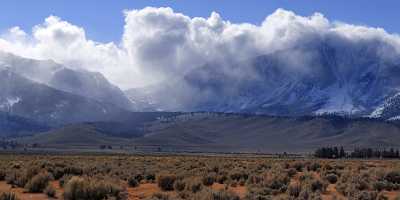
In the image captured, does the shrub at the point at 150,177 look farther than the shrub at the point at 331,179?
Yes

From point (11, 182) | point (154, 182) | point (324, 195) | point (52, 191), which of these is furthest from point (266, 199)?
point (11, 182)

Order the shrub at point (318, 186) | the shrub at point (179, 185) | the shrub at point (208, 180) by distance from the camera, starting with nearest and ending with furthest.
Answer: the shrub at point (179, 185) < the shrub at point (318, 186) < the shrub at point (208, 180)

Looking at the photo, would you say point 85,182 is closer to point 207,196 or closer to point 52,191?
point 52,191

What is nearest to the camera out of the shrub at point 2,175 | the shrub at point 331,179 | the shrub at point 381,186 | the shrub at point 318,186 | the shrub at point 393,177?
the shrub at point 318,186

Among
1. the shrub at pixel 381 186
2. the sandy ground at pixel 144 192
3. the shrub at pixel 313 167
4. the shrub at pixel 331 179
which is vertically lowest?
the sandy ground at pixel 144 192

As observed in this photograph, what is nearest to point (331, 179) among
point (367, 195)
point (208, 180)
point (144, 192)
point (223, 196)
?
point (208, 180)

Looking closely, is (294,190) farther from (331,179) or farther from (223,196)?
(331,179)

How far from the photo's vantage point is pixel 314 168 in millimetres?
51438

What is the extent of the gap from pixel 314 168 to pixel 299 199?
26919 millimetres

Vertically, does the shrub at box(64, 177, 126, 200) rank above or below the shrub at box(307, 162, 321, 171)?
below

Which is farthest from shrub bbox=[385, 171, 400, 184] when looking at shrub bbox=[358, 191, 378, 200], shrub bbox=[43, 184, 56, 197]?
shrub bbox=[43, 184, 56, 197]

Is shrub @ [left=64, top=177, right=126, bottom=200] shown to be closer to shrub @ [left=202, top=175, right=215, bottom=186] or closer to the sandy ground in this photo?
the sandy ground

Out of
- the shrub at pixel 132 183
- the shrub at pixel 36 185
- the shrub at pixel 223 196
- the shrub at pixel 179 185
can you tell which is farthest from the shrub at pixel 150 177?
the shrub at pixel 223 196

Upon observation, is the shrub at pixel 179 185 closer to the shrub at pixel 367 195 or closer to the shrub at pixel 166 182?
the shrub at pixel 166 182
